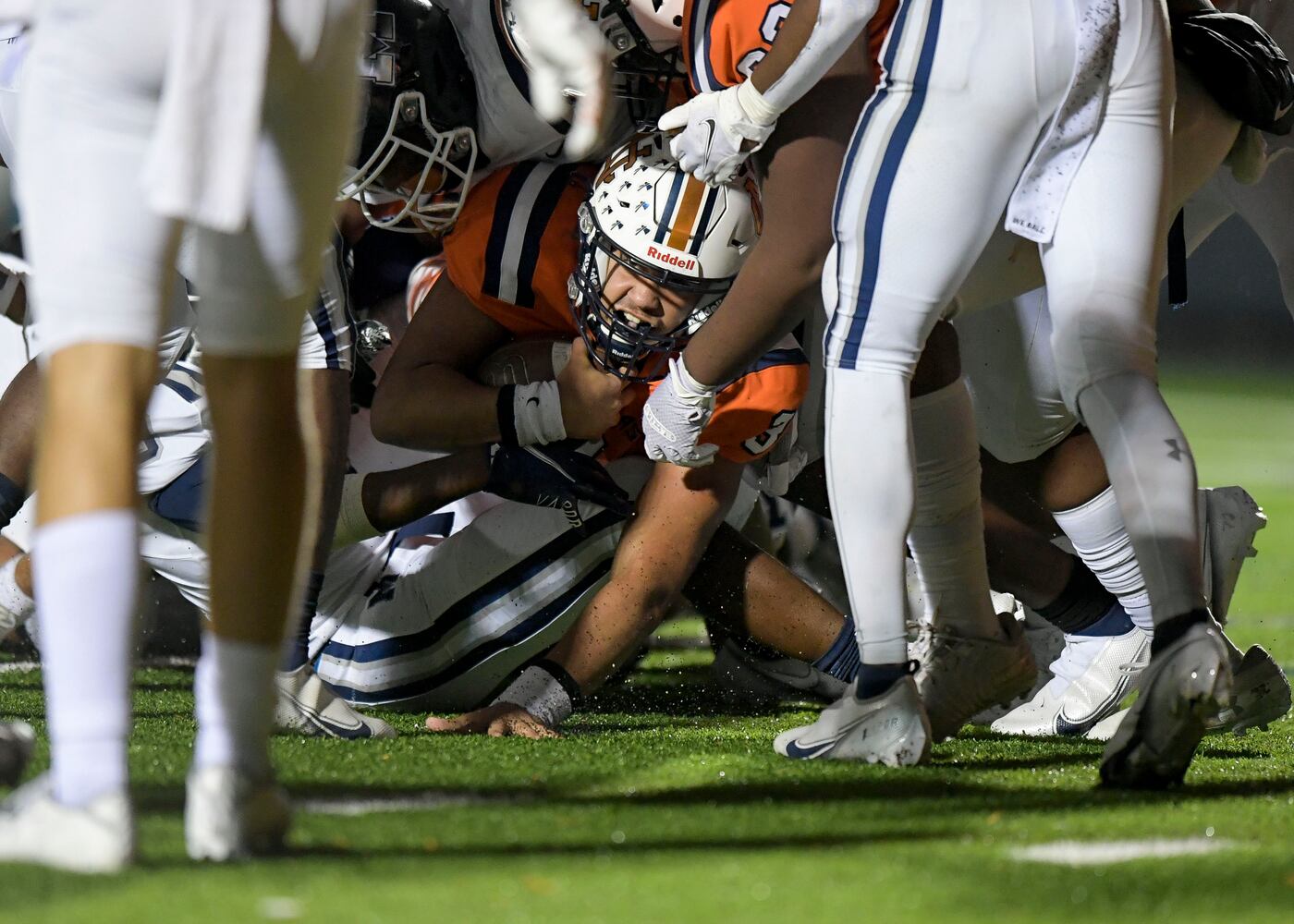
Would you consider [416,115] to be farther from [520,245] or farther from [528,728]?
[528,728]

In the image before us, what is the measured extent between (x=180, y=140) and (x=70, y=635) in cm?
37

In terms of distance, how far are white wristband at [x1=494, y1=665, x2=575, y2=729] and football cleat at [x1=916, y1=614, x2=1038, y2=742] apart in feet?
1.68

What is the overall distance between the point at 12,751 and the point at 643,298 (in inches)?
43.6

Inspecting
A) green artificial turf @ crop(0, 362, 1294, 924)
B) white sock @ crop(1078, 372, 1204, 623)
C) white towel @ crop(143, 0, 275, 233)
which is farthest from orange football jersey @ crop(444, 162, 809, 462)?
white towel @ crop(143, 0, 275, 233)

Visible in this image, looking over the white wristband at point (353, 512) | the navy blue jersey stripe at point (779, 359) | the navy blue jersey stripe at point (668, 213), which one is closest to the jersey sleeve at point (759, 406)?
the navy blue jersey stripe at point (779, 359)

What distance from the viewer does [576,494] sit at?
8.04 feet

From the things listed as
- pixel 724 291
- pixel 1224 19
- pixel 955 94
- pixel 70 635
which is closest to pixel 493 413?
pixel 724 291

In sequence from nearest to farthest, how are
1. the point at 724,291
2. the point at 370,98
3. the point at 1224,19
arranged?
the point at 1224,19 < the point at 724,291 < the point at 370,98

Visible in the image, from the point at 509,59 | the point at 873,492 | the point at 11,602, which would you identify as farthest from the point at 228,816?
the point at 509,59

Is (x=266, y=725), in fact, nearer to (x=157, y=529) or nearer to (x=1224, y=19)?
(x=157, y=529)

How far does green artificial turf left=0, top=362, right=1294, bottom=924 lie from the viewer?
1.17 m

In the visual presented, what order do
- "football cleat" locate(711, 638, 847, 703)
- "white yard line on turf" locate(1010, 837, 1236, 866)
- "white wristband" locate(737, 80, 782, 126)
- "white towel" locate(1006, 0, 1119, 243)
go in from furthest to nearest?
"football cleat" locate(711, 638, 847, 703) < "white wristband" locate(737, 80, 782, 126) < "white towel" locate(1006, 0, 1119, 243) < "white yard line on turf" locate(1010, 837, 1236, 866)

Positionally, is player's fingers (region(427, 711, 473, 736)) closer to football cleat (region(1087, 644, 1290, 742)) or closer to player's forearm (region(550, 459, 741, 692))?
player's forearm (region(550, 459, 741, 692))

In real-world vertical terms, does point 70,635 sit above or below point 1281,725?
above
